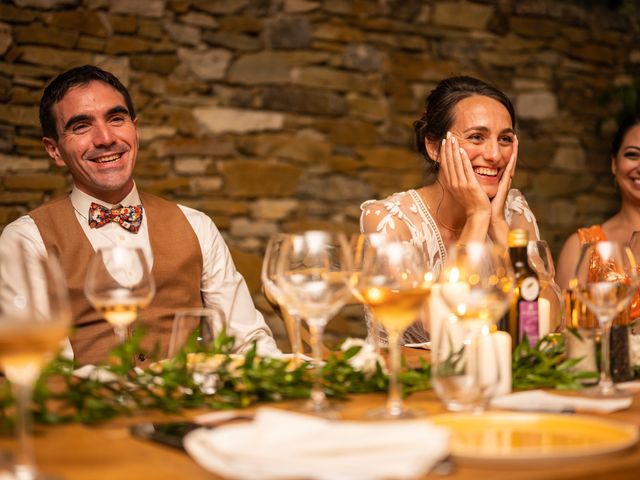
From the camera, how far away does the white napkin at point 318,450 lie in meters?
0.86

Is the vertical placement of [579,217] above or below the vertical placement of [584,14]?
below

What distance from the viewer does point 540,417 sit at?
1.16 meters

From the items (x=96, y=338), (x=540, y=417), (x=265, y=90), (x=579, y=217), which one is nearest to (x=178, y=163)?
(x=265, y=90)

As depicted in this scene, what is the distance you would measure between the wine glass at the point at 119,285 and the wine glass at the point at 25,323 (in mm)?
407

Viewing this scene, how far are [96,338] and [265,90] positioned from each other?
208cm

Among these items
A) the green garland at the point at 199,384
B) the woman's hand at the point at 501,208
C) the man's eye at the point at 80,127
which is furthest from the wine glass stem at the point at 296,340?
the woman's hand at the point at 501,208

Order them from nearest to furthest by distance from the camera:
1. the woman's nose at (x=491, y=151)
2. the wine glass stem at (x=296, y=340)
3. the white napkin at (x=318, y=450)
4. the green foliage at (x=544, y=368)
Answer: the white napkin at (x=318, y=450) → the green foliage at (x=544, y=368) → the wine glass stem at (x=296, y=340) → the woman's nose at (x=491, y=151)

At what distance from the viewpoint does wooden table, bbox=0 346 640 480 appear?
3.08ft

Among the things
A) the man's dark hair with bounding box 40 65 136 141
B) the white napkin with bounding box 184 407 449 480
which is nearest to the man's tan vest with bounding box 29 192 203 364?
the man's dark hair with bounding box 40 65 136 141

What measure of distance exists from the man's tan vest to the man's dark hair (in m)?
0.26

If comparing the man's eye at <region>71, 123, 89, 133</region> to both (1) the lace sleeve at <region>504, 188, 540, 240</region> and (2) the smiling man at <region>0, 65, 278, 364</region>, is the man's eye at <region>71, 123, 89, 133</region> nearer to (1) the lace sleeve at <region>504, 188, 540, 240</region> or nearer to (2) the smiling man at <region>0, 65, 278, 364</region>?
(2) the smiling man at <region>0, 65, 278, 364</region>

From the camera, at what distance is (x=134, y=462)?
993mm

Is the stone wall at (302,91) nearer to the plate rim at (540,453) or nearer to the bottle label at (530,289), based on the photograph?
the bottle label at (530,289)

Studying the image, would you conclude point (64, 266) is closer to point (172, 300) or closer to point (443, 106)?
point (172, 300)
